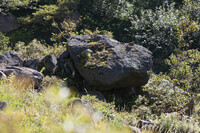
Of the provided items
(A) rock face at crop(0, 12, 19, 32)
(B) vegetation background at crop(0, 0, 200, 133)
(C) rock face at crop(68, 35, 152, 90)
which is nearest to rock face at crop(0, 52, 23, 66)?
(B) vegetation background at crop(0, 0, 200, 133)

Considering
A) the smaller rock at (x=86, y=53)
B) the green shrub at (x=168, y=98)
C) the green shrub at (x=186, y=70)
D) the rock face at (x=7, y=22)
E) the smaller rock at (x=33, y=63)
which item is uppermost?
the green shrub at (x=186, y=70)

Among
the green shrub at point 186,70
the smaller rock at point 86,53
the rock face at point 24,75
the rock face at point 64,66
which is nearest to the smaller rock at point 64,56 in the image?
the rock face at point 64,66

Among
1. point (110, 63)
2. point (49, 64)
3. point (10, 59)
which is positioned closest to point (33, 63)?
point (49, 64)

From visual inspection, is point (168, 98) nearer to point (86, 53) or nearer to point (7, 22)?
point (86, 53)

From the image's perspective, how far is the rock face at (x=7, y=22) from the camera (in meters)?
17.3

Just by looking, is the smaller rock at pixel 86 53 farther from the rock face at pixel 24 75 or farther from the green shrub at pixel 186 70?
the green shrub at pixel 186 70

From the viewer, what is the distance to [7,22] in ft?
57.1

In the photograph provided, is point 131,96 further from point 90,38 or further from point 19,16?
point 19,16

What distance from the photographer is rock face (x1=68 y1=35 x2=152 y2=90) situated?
869 centimetres

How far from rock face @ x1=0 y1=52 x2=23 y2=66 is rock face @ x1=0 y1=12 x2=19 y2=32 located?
29.5 feet

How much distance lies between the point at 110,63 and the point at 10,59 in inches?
163

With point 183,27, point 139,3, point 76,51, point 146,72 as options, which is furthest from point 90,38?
point 139,3

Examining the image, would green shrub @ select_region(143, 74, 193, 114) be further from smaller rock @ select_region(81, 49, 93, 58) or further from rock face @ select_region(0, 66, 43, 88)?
rock face @ select_region(0, 66, 43, 88)

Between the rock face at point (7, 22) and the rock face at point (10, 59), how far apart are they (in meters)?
8.99
